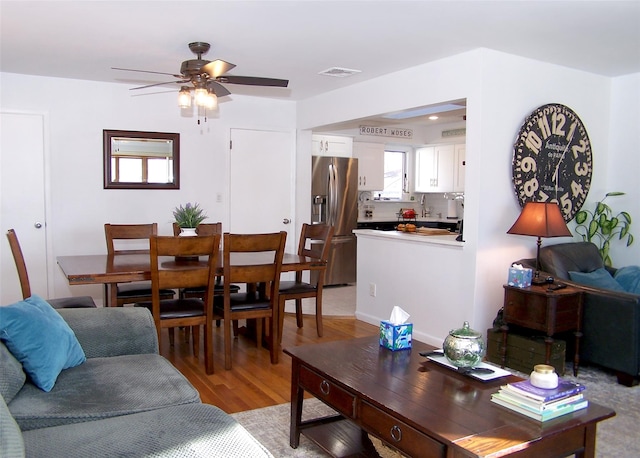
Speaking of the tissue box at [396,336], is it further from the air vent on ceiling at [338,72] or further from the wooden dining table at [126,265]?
the air vent on ceiling at [338,72]

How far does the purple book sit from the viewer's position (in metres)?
1.85

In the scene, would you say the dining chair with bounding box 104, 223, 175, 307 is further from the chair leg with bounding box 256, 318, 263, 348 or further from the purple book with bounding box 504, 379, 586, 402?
the purple book with bounding box 504, 379, 586, 402

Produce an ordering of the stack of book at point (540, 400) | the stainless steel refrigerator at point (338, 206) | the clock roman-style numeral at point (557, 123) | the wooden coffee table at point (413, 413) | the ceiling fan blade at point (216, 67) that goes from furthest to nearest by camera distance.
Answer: the stainless steel refrigerator at point (338, 206), the clock roman-style numeral at point (557, 123), the ceiling fan blade at point (216, 67), the stack of book at point (540, 400), the wooden coffee table at point (413, 413)

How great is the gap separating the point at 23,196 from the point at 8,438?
166 inches

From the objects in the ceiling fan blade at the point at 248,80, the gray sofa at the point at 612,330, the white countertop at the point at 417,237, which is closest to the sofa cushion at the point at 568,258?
→ the gray sofa at the point at 612,330

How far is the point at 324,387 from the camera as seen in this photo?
90.3 inches

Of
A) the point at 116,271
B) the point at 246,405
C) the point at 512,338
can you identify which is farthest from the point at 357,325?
the point at 116,271

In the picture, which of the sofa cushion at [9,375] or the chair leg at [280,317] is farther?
the chair leg at [280,317]

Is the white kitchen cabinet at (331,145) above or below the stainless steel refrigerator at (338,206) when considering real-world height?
above

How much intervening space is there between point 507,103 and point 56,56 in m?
3.60

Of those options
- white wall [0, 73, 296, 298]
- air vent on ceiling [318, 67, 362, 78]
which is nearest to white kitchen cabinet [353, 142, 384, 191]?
white wall [0, 73, 296, 298]

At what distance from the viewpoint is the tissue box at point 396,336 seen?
2553mm

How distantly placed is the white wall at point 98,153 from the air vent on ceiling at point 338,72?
5.05 feet

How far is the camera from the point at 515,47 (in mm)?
3834
